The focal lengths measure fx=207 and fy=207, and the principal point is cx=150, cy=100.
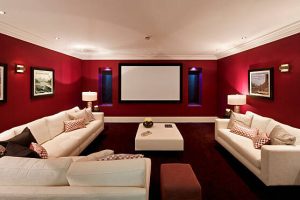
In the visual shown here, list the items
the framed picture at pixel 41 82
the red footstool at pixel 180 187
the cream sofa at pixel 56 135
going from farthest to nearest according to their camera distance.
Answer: the framed picture at pixel 41 82, the cream sofa at pixel 56 135, the red footstool at pixel 180 187

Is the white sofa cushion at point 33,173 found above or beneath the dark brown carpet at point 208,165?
above

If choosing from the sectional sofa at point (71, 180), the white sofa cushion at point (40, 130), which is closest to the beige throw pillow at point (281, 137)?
the sectional sofa at point (71, 180)

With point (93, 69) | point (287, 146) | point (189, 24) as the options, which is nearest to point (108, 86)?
point (93, 69)

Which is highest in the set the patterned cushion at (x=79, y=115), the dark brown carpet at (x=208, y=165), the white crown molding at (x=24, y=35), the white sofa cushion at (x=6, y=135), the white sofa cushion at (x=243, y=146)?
the white crown molding at (x=24, y=35)

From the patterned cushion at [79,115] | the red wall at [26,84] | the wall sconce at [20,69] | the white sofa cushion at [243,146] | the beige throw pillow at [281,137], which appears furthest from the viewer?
the patterned cushion at [79,115]

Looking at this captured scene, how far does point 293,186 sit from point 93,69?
6.97 meters

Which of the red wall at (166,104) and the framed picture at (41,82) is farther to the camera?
the red wall at (166,104)

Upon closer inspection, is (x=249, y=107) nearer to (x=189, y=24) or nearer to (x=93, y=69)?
(x=189, y=24)

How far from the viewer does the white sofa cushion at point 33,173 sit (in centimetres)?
174

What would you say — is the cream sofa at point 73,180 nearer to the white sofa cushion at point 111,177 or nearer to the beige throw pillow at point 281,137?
the white sofa cushion at point 111,177

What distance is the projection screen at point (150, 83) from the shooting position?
792cm

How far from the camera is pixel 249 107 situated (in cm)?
546

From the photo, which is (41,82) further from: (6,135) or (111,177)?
(111,177)

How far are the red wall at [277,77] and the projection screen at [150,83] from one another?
2347 mm
